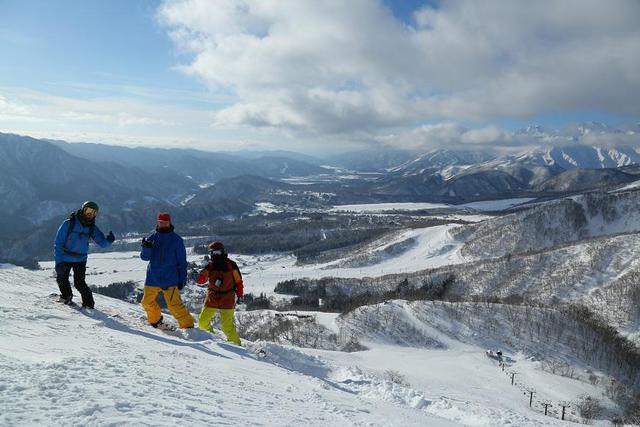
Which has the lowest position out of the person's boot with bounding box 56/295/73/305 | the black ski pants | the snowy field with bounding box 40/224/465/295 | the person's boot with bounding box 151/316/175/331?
the snowy field with bounding box 40/224/465/295

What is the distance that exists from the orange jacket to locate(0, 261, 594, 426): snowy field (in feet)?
3.10

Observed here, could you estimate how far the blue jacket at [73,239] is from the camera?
11278 millimetres

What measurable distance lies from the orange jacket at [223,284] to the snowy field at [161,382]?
95 cm

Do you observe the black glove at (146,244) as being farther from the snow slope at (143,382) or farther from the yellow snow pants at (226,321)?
the yellow snow pants at (226,321)

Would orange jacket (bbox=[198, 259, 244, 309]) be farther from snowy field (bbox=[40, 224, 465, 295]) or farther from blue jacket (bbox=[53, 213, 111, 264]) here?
snowy field (bbox=[40, 224, 465, 295])

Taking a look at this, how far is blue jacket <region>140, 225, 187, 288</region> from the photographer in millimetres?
10945

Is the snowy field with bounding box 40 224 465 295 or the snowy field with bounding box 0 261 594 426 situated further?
the snowy field with bounding box 40 224 465 295

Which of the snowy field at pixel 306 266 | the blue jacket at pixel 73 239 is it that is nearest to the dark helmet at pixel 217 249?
the blue jacket at pixel 73 239

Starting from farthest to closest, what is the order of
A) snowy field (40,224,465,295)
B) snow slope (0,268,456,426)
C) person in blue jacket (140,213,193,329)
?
snowy field (40,224,465,295) → person in blue jacket (140,213,193,329) → snow slope (0,268,456,426)

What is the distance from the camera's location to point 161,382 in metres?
6.68

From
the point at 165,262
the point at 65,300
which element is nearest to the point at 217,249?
the point at 165,262

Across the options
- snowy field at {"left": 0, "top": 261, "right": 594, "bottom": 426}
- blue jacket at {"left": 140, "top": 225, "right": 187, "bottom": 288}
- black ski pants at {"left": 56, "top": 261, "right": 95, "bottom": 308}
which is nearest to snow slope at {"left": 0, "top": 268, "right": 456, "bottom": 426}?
snowy field at {"left": 0, "top": 261, "right": 594, "bottom": 426}

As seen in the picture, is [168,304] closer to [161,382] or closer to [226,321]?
[226,321]

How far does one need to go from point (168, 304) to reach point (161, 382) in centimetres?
473
